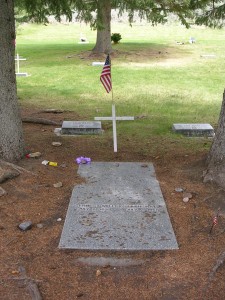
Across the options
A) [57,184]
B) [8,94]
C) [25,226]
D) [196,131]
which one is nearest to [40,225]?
[25,226]

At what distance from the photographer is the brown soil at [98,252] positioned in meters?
4.28

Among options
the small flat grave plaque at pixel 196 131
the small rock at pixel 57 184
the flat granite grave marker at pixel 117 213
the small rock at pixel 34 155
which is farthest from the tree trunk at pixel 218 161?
the small rock at pixel 34 155

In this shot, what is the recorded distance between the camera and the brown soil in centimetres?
428

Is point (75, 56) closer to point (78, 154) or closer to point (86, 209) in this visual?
point (78, 154)

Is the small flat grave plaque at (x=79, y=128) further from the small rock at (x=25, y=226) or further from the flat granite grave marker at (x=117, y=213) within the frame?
the small rock at (x=25, y=226)

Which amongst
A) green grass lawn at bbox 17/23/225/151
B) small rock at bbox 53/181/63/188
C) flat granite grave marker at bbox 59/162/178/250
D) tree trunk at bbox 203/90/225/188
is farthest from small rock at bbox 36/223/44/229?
green grass lawn at bbox 17/23/225/151

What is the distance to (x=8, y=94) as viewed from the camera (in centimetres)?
701

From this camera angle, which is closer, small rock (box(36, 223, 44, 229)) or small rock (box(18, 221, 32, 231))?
small rock (box(18, 221, 32, 231))

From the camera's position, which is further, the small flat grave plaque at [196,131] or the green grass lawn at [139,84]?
the green grass lawn at [139,84]

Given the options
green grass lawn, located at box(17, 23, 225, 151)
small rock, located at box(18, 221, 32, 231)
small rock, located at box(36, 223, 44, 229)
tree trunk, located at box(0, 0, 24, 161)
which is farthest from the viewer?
green grass lawn, located at box(17, 23, 225, 151)

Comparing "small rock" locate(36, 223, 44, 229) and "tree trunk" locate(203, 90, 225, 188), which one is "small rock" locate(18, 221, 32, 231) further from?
"tree trunk" locate(203, 90, 225, 188)

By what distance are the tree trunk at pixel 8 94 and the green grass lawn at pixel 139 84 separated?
339cm

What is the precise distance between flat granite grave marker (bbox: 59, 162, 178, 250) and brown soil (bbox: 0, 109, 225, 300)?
127 mm

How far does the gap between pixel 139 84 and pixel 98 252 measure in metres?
11.8
